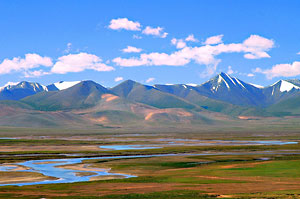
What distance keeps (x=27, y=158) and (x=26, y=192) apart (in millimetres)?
43673

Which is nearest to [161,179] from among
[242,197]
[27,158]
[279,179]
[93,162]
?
[279,179]

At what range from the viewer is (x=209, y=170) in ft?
211

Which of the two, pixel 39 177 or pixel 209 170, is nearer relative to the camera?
pixel 39 177

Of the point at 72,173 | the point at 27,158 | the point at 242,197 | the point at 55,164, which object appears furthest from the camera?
the point at 27,158

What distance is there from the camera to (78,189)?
47.2 metres

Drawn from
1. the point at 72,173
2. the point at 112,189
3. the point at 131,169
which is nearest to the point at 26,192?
the point at 112,189

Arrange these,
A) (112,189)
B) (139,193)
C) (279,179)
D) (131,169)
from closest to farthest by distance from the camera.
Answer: (139,193)
(112,189)
(279,179)
(131,169)

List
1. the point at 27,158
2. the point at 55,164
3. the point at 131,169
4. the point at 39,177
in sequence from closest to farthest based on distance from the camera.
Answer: the point at 39,177, the point at 131,169, the point at 55,164, the point at 27,158

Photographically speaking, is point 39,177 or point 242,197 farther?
point 39,177

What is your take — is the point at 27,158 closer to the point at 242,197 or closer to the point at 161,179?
the point at 161,179

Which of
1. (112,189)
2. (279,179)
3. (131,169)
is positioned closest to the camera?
(112,189)

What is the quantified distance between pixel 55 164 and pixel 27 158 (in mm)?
12971

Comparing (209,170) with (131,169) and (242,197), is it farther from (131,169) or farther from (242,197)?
(242,197)

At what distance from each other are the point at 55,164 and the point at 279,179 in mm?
38540
